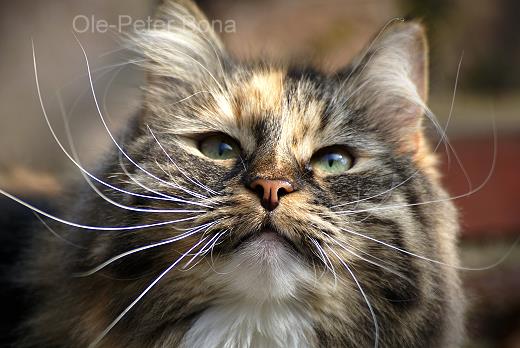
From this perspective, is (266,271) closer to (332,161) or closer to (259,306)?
(259,306)

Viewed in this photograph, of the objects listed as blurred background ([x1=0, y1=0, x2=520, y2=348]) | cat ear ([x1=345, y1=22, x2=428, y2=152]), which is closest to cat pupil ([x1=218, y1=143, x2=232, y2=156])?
cat ear ([x1=345, y1=22, x2=428, y2=152])

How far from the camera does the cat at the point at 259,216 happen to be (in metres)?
1.33

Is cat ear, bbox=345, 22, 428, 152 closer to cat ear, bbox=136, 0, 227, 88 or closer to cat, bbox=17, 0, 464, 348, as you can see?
cat, bbox=17, 0, 464, 348

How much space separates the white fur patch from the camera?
1.30 m

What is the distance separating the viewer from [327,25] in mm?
3303

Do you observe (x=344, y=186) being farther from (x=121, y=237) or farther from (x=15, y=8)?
(x=15, y=8)

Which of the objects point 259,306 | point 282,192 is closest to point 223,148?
point 282,192

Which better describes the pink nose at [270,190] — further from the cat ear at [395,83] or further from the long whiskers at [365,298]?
the cat ear at [395,83]

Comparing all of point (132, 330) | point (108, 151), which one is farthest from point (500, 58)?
point (132, 330)


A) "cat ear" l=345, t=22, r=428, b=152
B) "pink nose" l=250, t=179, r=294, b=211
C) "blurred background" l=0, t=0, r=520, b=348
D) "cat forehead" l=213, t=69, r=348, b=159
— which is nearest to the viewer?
"pink nose" l=250, t=179, r=294, b=211

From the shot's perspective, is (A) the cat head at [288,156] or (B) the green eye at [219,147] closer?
(A) the cat head at [288,156]

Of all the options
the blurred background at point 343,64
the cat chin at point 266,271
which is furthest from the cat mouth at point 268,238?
the blurred background at point 343,64

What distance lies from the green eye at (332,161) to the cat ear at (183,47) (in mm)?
339

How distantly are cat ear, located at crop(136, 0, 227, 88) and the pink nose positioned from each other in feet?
1.40
